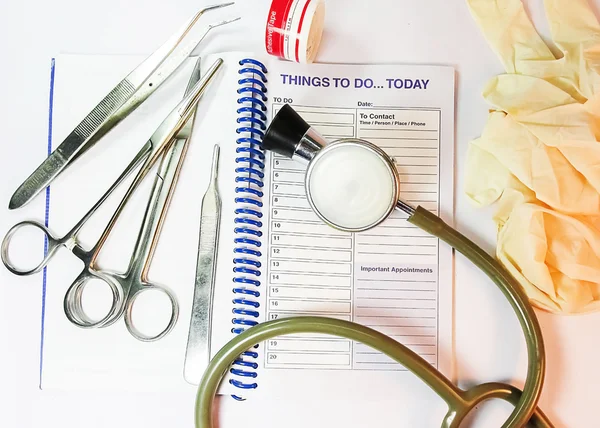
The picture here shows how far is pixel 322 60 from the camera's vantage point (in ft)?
2.42

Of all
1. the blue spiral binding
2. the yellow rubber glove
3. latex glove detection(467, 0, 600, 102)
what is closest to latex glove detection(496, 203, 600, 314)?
the yellow rubber glove

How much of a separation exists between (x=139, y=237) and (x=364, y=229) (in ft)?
0.88

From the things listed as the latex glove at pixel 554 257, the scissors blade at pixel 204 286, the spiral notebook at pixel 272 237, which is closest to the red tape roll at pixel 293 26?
the spiral notebook at pixel 272 237

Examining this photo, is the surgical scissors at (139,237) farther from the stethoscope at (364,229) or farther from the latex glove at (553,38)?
the latex glove at (553,38)

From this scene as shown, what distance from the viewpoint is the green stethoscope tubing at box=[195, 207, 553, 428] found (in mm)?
643

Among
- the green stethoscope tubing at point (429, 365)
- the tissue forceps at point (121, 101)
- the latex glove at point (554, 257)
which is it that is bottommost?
the green stethoscope tubing at point (429, 365)

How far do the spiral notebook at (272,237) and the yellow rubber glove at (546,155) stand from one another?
2.4 inches

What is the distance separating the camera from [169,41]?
2.34 feet

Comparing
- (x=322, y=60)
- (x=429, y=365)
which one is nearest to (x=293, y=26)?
(x=322, y=60)

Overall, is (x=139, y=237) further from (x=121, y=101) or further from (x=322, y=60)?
(x=322, y=60)

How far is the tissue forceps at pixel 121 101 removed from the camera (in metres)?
0.71

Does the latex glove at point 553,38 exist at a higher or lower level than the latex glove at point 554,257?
higher

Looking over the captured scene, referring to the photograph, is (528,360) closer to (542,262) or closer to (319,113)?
(542,262)

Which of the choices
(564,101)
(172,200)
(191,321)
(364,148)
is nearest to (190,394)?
(191,321)
